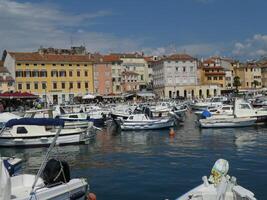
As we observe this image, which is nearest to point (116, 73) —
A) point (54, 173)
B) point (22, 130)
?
point (22, 130)

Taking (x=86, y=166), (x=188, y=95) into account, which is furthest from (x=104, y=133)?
(x=188, y=95)

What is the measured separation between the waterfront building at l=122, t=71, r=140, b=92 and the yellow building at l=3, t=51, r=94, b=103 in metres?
18.3

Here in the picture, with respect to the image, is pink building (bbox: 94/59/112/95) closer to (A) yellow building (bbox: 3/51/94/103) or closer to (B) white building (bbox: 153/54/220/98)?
(A) yellow building (bbox: 3/51/94/103)

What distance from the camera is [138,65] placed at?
125m

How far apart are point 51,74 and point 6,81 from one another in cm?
1019

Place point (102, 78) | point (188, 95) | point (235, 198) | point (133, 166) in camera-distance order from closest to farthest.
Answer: point (235, 198)
point (133, 166)
point (102, 78)
point (188, 95)

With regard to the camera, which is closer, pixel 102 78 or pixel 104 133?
pixel 104 133

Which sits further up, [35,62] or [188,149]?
[35,62]

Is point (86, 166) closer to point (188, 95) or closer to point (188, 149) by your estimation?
point (188, 149)

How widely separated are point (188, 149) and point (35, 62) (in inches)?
2637

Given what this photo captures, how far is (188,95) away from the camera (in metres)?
113

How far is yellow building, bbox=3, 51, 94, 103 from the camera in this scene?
88188 millimetres

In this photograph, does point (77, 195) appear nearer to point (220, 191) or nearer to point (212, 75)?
point (220, 191)

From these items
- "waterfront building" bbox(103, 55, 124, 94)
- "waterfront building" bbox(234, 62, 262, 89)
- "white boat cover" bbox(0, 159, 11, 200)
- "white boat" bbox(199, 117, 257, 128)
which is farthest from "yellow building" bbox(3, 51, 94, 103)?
"white boat cover" bbox(0, 159, 11, 200)
